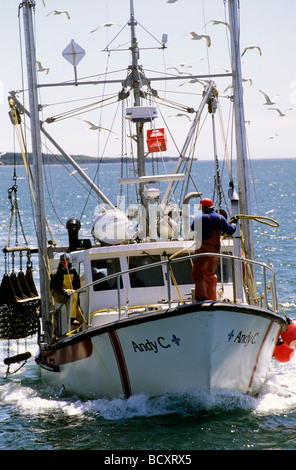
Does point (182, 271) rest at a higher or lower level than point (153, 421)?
higher

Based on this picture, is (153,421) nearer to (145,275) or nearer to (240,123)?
(145,275)

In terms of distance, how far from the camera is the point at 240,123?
14.6 metres

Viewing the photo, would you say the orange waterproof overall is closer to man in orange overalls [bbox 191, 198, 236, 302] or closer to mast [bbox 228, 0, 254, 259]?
man in orange overalls [bbox 191, 198, 236, 302]

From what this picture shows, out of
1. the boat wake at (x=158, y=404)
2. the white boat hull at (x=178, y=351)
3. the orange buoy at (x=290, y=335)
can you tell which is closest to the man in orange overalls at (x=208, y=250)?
the white boat hull at (x=178, y=351)

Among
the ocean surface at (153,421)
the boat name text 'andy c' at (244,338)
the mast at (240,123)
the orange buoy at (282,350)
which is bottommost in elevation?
the ocean surface at (153,421)

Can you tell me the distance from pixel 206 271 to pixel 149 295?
244 cm

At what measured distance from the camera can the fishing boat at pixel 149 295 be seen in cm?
1146

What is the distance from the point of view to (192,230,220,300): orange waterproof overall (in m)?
11.7

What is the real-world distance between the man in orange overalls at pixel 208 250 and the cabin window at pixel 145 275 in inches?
84.4

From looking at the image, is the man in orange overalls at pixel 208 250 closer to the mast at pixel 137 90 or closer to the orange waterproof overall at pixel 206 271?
the orange waterproof overall at pixel 206 271

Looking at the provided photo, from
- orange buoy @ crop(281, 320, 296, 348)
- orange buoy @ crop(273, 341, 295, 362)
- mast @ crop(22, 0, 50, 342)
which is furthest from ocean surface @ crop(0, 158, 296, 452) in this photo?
mast @ crop(22, 0, 50, 342)

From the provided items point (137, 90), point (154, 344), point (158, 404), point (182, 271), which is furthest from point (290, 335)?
point (137, 90)

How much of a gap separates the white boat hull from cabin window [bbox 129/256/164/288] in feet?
6.68
